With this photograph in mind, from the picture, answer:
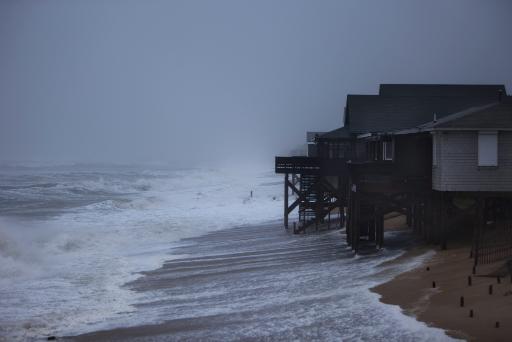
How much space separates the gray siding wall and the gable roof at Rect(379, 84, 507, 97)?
17261 millimetres

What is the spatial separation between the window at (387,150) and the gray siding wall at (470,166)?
470cm

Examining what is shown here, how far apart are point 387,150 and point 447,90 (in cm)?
1504

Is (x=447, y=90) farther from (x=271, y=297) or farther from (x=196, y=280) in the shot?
(x=271, y=297)

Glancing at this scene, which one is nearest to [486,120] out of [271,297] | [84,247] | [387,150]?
[387,150]

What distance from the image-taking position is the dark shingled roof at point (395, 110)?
31.2 m

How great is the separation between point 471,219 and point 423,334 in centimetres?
1147

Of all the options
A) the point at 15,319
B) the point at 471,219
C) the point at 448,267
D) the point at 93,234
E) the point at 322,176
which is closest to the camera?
the point at 15,319

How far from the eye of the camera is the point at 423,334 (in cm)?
1002

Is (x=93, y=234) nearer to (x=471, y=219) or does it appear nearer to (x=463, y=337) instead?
(x=471, y=219)

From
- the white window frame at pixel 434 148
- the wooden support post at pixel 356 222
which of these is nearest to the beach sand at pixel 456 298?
the white window frame at pixel 434 148

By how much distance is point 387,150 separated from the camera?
23812mm

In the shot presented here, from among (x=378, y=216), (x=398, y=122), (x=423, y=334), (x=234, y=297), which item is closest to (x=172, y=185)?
(x=398, y=122)

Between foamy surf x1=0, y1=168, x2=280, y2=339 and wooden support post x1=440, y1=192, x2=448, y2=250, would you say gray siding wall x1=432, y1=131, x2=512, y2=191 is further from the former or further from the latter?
foamy surf x1=0, y1=168, x2=280, y2=339

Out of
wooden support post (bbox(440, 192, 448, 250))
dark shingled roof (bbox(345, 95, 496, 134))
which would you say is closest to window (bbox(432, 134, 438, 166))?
wooden support post (bbox(440, 192, 448, 250))
